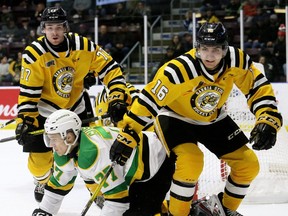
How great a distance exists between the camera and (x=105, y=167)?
8.77 feet

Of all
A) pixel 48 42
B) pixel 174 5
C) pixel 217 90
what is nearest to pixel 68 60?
pixel 48 42

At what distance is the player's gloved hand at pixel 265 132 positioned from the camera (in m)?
2.79

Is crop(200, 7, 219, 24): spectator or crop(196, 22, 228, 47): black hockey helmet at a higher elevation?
crop(196, 22, 228, 47): black hockey helmet

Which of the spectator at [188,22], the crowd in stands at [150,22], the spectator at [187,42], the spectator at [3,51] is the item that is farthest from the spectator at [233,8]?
the spectator at [3,51]

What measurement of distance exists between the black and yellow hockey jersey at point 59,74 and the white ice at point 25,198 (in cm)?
55

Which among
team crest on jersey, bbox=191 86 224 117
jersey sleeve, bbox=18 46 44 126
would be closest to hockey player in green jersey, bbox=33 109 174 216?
team crest on jersey, bbox=191 86 224 117

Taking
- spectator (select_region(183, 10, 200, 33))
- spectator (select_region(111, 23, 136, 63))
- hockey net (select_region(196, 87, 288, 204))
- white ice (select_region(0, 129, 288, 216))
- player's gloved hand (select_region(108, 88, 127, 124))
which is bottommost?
white ice (select_region(0, 129, 288, 216))

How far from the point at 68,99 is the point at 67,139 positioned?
1.12 metres

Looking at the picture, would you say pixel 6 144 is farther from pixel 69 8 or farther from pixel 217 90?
pixel 217 90

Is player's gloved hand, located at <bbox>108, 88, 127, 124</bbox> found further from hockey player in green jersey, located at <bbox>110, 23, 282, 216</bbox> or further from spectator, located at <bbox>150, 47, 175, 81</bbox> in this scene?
spectator, located at <bbox>150, 47, 175, 81</bbox>

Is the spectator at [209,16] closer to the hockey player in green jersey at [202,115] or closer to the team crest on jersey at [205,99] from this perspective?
the hockey player in green jersey at [202,115]

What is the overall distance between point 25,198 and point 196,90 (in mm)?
1626

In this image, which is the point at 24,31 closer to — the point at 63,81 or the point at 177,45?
the point at 177,45

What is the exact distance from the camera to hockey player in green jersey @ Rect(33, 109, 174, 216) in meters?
2.65
